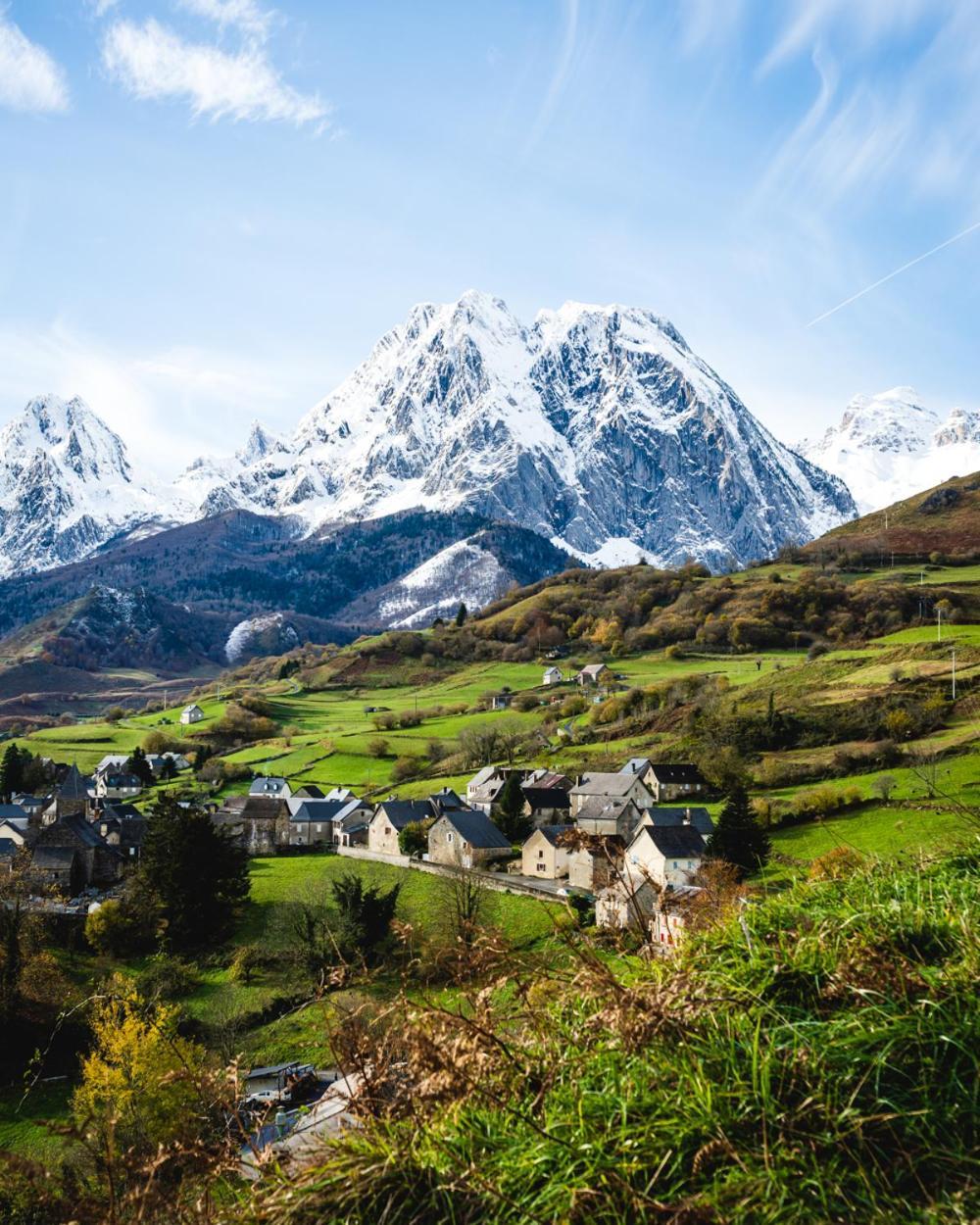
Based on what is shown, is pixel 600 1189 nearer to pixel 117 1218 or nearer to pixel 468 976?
pixel 468 976

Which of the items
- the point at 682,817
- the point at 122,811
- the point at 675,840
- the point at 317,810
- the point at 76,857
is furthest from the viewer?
the point at 122,811

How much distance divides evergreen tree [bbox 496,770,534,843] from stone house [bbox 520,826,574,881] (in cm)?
506

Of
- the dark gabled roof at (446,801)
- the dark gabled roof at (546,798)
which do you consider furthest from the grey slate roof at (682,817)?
the dark gabled roof at (446,801)

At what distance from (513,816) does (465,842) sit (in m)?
5.79

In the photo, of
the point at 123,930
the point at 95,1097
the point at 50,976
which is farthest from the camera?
the point at 123,930

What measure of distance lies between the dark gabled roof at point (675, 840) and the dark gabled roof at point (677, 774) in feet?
47.4

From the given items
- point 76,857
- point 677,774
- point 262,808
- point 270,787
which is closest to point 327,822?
point 262,808

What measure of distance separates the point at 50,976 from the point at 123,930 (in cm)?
628

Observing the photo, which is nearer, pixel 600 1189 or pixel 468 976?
pixel 600 1189

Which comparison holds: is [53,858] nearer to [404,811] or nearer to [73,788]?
[404,811]

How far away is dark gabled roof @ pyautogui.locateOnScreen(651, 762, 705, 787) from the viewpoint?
6300cm

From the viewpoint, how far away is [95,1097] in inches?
1115

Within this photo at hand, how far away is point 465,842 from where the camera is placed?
181 feet

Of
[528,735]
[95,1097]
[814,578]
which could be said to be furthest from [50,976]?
[814,578]
